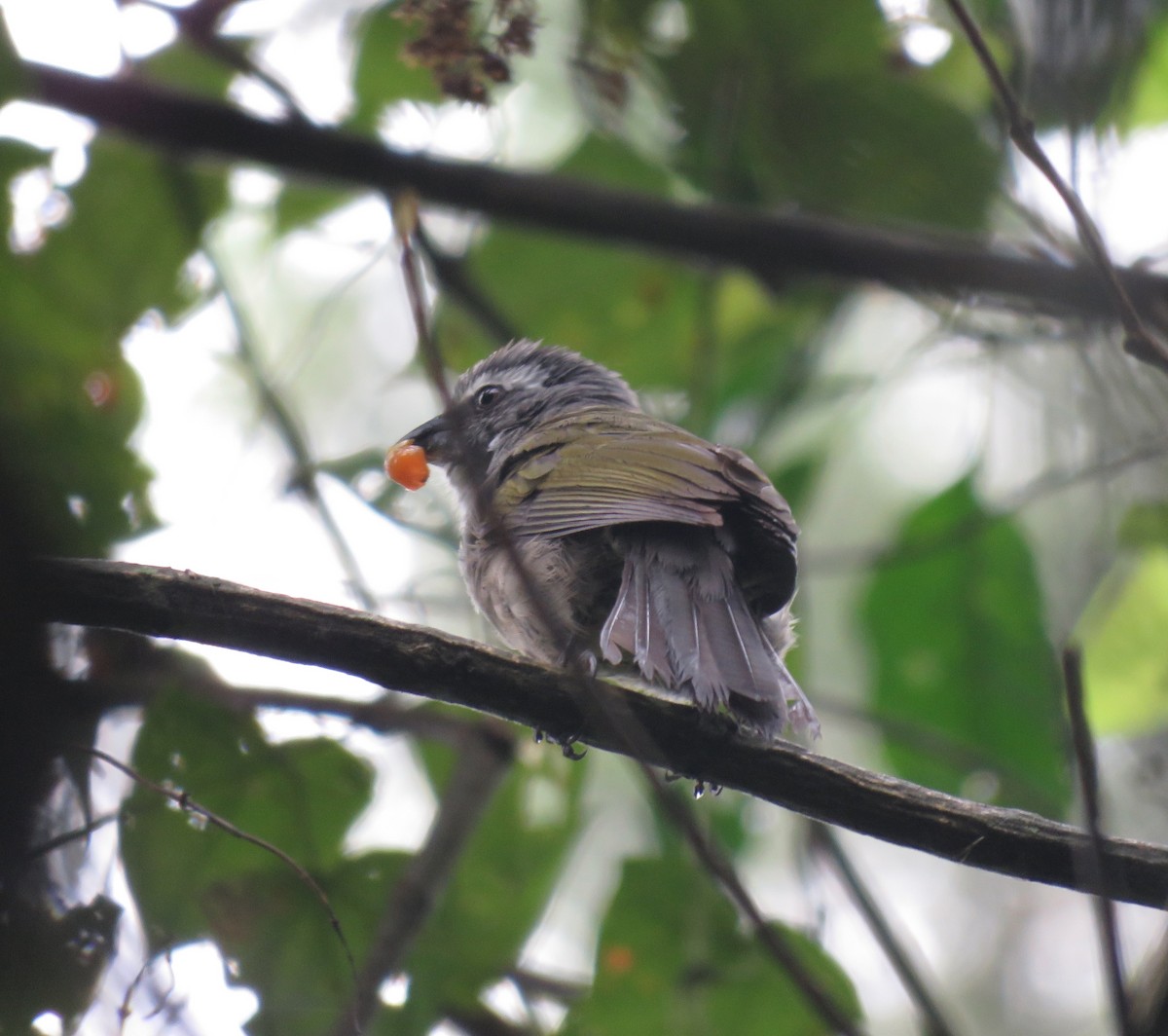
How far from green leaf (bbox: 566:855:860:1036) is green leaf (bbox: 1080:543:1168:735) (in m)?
1.37

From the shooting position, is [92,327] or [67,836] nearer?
[67,836]

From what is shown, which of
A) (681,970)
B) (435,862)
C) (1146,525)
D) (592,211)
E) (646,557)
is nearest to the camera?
(646,557)

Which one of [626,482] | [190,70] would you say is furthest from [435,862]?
[190,70]

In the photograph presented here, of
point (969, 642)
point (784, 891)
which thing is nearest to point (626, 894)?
point (969, 642)

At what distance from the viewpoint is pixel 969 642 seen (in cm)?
455

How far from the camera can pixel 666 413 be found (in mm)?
5285

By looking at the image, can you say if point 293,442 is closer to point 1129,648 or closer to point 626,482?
point 626,482

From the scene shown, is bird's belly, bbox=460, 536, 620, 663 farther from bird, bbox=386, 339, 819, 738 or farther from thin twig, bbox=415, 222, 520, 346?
thin twig, bbox=415, 222, 520, 346

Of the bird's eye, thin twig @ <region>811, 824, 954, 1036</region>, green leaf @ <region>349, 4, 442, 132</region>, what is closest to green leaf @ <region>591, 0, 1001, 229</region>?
green leaf @ <region>349, 4, 442, 132</region>

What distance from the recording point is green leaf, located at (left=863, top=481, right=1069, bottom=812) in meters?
4.34

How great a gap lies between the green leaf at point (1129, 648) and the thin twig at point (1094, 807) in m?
2.51

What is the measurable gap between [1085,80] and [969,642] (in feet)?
6.69

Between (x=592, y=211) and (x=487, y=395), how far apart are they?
1495 mm

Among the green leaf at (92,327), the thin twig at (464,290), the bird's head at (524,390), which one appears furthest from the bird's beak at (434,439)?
the green leaf at (92,327)
